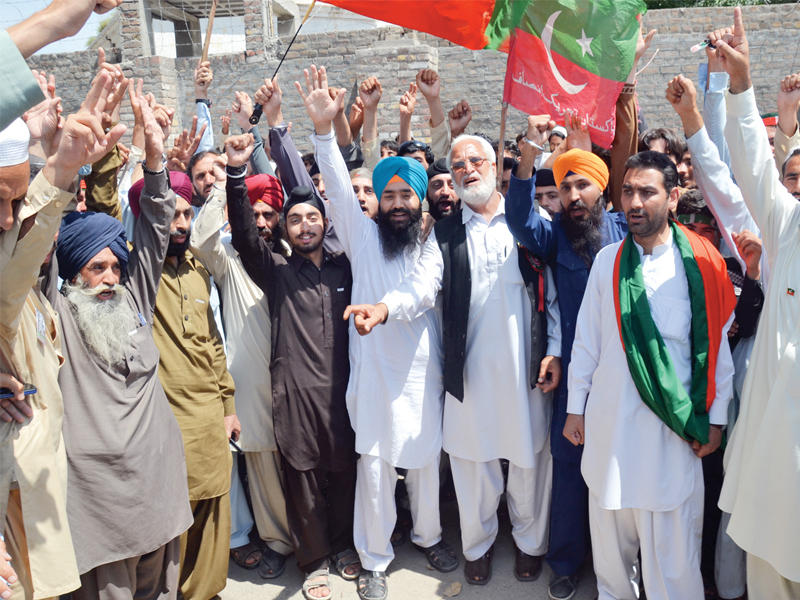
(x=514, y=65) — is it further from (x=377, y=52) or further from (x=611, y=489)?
(x=377, y=52)

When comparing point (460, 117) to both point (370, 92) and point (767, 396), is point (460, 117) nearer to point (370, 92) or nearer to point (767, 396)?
point (370, 92)

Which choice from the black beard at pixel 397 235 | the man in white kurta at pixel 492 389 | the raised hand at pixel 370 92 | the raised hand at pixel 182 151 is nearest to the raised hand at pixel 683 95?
the man in white kurta at pixel 492 389

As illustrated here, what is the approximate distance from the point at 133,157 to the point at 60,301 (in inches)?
64.1

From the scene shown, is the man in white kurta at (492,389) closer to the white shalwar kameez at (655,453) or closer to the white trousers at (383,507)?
the white trousers at (383,507)

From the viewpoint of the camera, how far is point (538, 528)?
10.8ft

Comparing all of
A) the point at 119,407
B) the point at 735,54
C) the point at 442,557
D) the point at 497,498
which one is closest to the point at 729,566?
the point at 497,498

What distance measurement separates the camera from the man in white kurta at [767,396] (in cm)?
231

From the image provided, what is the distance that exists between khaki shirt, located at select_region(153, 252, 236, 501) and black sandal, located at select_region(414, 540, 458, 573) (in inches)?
44.4

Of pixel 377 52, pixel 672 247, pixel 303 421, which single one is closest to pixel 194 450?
pixel 303 421

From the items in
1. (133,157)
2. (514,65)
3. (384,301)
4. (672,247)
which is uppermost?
(514,65)

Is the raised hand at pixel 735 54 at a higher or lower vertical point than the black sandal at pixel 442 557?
higher

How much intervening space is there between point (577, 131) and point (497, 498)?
6.41 ft

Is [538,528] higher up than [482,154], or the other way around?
[482,154]

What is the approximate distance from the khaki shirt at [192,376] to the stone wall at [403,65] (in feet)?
22.3
